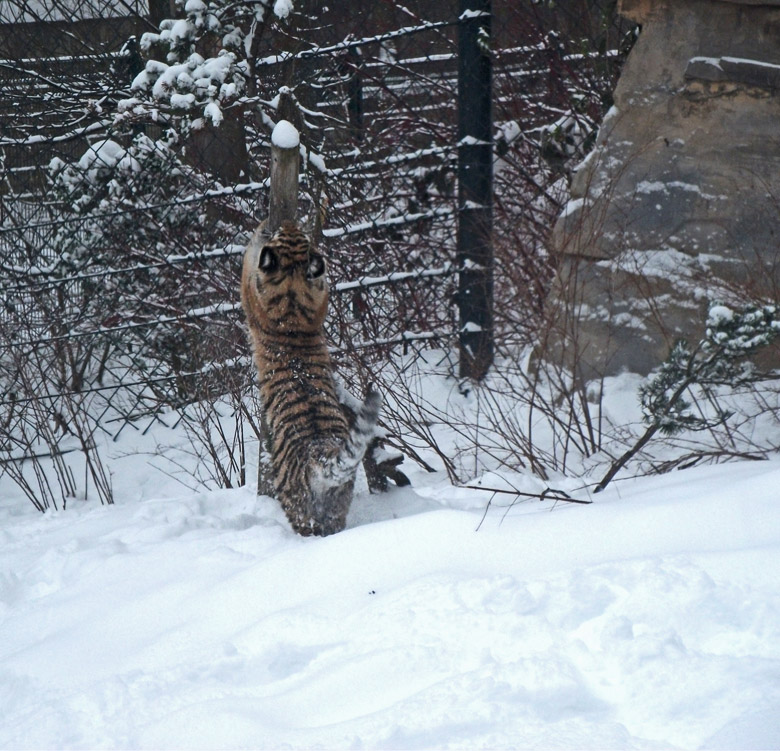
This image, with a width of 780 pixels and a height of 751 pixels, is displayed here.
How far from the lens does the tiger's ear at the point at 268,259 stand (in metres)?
3.76

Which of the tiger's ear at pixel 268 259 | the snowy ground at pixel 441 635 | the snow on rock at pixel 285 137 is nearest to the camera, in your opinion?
the snowy ground at pixel 441 635

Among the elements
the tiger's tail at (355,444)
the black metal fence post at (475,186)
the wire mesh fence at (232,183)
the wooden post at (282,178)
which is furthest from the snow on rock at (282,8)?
the tiger's tail at (355,444)

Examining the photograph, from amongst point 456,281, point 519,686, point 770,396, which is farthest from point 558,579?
point 456,281

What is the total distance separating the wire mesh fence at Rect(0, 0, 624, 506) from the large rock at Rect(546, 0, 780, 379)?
51cm

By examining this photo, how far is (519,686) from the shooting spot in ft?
7.11

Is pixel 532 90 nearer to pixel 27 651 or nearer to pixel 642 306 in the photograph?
pixel 642 306

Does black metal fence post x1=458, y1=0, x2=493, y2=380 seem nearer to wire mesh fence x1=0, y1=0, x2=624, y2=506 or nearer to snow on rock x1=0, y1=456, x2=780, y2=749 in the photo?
wire mesh fence x1=0, y1=0, x2=624, y2=506

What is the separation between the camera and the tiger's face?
12.5 feet

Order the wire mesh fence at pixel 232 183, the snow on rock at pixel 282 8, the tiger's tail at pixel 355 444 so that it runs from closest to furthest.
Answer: the tiger's tail at pixel 355 444 < the snow on rock at pixel 282 8 < the wire mesh fence at pixel 232 183

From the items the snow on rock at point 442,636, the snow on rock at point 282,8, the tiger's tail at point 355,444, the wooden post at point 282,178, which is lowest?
the snow on rock at point 442,636

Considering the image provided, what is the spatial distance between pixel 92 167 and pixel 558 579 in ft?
15.9

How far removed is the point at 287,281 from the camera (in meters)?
3.83

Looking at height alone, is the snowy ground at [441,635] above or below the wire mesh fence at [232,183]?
below

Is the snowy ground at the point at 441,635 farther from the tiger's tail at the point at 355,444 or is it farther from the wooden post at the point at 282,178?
the wooden post at the point at 282,178
